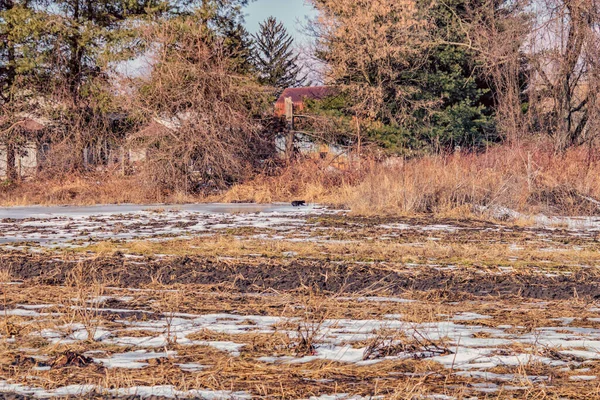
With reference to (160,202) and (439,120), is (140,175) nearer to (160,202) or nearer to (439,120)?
(160,202)

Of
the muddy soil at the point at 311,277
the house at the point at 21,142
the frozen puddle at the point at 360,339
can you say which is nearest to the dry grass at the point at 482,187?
the muddy soil at the point at 311,277

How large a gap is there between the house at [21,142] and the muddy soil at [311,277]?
18.0 m

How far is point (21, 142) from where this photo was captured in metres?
26.3

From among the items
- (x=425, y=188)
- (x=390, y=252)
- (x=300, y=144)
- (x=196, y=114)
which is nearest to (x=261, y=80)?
(x=300, y=144)

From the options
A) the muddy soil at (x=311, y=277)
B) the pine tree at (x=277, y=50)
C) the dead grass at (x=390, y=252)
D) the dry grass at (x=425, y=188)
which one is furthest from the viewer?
the pine tree at (x=277, y=50)

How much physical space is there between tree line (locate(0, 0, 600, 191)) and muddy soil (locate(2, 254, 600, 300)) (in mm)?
14521

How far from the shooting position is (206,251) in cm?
1045

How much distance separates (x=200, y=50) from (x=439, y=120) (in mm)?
10745

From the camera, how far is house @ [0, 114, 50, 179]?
1027 inches

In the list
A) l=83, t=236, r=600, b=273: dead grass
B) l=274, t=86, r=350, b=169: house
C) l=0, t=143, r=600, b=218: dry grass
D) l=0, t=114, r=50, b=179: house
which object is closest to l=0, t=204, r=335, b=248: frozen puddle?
l=83, t=236, r=600, b=273: dead grass

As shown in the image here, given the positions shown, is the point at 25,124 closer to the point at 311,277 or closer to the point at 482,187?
the point at 482,187

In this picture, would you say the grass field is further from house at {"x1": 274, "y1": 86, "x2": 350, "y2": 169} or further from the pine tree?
the pine tree

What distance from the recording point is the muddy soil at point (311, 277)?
738 cm

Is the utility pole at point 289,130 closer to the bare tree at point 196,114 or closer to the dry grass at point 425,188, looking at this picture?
the bare tree at point 196,114
